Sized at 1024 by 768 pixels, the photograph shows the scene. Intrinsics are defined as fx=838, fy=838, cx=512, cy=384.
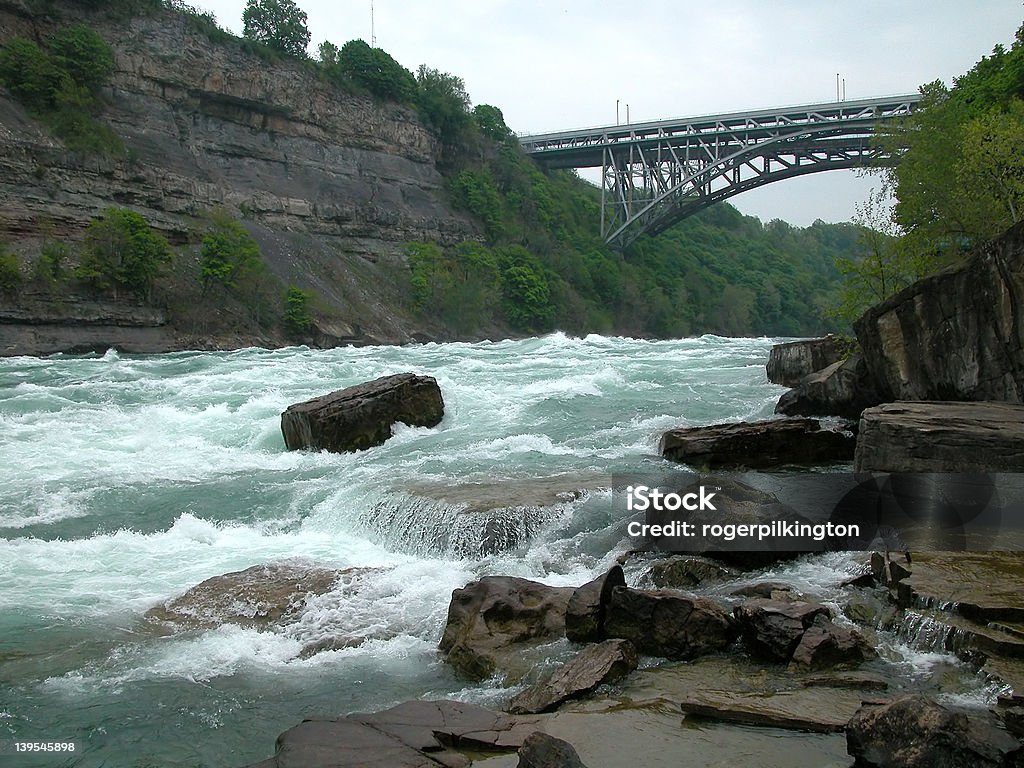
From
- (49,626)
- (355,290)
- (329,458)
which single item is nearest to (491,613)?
(49,626)

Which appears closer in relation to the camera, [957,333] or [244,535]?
[244,535]

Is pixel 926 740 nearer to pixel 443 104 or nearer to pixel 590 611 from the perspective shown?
pixel 590 611

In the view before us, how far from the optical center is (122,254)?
29031mm

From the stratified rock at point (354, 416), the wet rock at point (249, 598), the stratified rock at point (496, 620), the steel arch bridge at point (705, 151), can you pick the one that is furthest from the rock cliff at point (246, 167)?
the stratified rock at point (496, 620)

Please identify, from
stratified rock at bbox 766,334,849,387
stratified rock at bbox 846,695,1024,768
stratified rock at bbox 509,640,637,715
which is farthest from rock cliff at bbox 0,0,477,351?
stratified rock at bbox 846,695,1024,768

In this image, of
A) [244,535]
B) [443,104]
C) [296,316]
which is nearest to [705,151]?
[443,104]

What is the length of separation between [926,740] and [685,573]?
333cm

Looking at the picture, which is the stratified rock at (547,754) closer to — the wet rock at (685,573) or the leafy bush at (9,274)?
the wet rock at (685,573)

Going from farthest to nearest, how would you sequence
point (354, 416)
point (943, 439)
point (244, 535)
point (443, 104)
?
1. point (443, 104)
2. point (354, 416)
3. point (244, 535)
4. point (943, 439)

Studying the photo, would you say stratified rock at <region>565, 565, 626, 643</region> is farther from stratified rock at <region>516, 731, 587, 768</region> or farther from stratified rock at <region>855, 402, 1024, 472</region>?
stratified rock at <region>855, 402, 1024, 472</region>

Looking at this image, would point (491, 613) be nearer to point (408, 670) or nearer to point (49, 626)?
point (408, 670)

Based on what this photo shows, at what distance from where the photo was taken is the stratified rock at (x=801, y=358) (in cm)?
1747

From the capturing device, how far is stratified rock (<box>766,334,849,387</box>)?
17469 millimetres

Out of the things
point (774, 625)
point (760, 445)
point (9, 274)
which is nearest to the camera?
point (774, 625)
